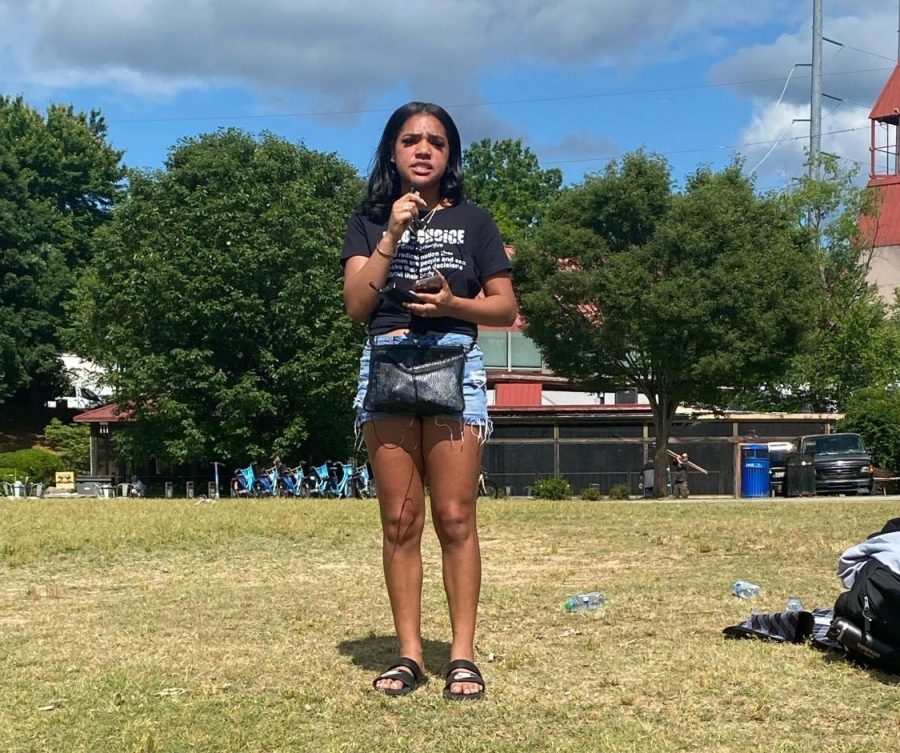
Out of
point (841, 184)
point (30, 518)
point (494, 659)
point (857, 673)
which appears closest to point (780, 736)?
point (857, 673)

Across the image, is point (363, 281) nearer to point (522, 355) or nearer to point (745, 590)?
point (745, 590)

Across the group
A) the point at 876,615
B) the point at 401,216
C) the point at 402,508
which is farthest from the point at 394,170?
the point at 876,615

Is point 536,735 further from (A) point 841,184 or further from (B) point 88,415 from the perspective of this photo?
(A) point 841,184

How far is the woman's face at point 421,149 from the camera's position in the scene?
4605mm

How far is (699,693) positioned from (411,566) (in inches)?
46.5

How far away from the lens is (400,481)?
14.9ft

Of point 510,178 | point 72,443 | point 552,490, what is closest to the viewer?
point 552,490

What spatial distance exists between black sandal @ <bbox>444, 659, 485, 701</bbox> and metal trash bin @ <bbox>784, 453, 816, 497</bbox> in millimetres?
27029

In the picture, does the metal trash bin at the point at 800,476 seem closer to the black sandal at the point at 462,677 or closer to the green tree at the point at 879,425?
the green tree at the point at 879,425

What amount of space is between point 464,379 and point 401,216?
69cm

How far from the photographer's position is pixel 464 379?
4.54 m

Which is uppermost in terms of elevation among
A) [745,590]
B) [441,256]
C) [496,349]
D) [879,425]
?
[496,349]

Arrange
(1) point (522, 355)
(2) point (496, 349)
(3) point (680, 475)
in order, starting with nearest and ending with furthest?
(3) point (680, 475) → (2) point (496, 349) → (1) point (522, 355)

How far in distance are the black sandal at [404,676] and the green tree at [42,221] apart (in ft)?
161
